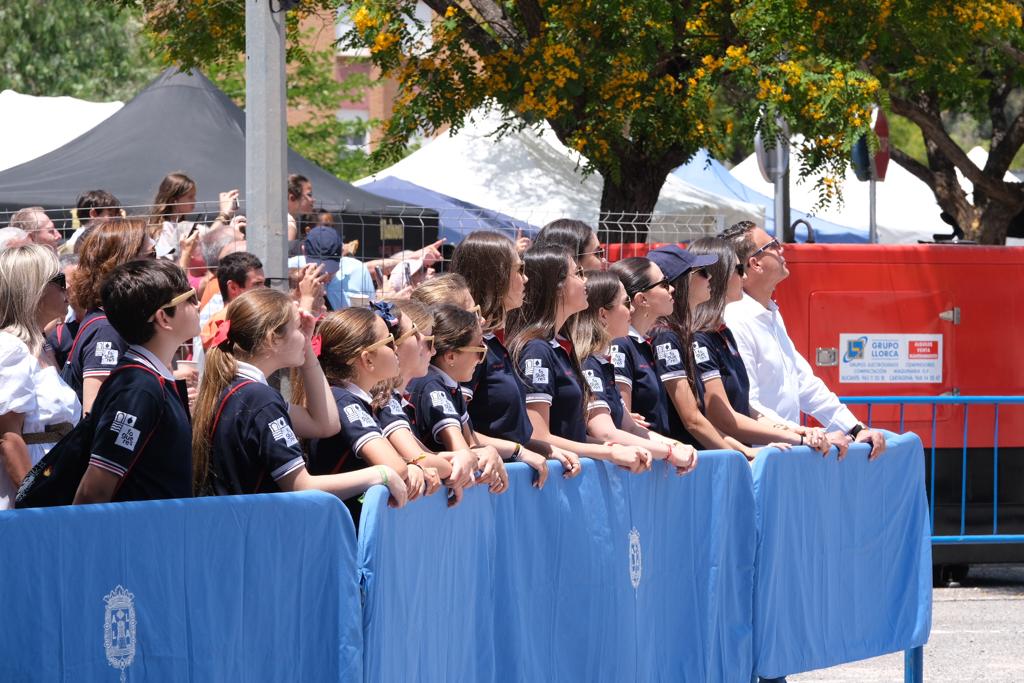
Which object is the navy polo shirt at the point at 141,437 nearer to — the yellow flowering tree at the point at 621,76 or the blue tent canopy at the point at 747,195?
the yellow flowering tree at the point at 621,76

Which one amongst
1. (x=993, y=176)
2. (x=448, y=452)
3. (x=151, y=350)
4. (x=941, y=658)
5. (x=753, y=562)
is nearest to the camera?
(x=151, y=350)

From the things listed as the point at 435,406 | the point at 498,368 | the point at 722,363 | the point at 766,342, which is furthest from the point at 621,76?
the point at 435,406

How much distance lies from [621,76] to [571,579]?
23.6ft

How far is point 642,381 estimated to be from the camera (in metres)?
6.70

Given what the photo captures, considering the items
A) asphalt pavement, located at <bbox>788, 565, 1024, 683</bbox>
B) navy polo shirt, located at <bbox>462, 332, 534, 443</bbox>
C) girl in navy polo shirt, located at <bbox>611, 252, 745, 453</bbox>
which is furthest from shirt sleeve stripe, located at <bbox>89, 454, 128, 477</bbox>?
asphalt pavement, located at <bbox>788, 565, 1024, 683</bbox>

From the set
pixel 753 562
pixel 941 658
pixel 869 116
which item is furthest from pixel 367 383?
pixel 869 116

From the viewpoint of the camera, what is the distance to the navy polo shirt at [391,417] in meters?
4.96

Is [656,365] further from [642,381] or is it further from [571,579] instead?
[571,579]

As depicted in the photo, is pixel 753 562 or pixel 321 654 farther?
pixel 753 562

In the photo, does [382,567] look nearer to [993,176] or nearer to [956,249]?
[956,249]

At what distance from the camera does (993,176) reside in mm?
18359

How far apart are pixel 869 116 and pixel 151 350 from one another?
26.1ft

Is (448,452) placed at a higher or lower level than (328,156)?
lower

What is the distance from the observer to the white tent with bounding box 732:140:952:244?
20.4m
